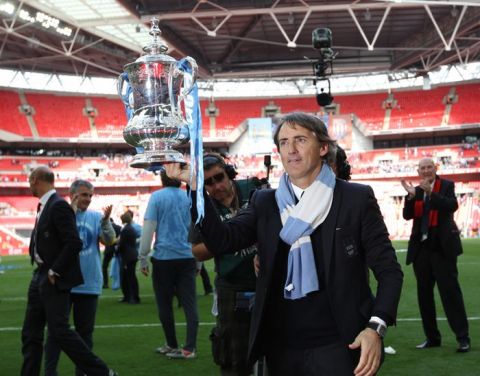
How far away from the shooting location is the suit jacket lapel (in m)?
2.58

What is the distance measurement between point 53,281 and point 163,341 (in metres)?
2.94

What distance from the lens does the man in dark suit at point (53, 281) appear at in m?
4.88

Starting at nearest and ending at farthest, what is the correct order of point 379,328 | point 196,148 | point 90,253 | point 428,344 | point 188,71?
1. point 379,328
2. point 196,148
3. point 188,71
4. point 90,253
5. point 428,344

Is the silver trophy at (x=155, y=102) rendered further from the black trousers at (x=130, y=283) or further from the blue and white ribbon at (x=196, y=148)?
the black trousers at (x=130, y=283)

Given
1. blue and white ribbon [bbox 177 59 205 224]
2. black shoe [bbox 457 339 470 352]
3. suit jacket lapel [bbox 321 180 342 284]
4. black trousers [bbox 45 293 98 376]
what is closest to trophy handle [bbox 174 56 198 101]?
blue and white ribbon [bbox 177 59 205 224]

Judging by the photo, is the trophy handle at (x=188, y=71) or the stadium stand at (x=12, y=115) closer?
the trophy handle at (x=188, y=71)

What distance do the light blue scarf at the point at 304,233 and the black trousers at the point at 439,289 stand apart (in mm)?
4208

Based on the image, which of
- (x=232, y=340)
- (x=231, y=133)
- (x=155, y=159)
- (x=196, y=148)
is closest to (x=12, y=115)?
(x=231, y=133)

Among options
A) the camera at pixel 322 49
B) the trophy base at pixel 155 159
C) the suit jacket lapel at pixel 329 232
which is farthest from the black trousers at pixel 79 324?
the camera at pixel 322 49

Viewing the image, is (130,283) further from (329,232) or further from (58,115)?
(58,115)

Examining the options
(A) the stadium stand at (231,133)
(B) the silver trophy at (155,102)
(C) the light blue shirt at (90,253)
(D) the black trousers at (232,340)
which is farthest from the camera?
(A) the stadium stand at (231,133)

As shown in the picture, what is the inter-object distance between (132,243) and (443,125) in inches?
1426

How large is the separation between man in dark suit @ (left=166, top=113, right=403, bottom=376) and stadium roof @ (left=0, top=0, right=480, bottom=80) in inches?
757

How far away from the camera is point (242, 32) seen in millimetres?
30828
